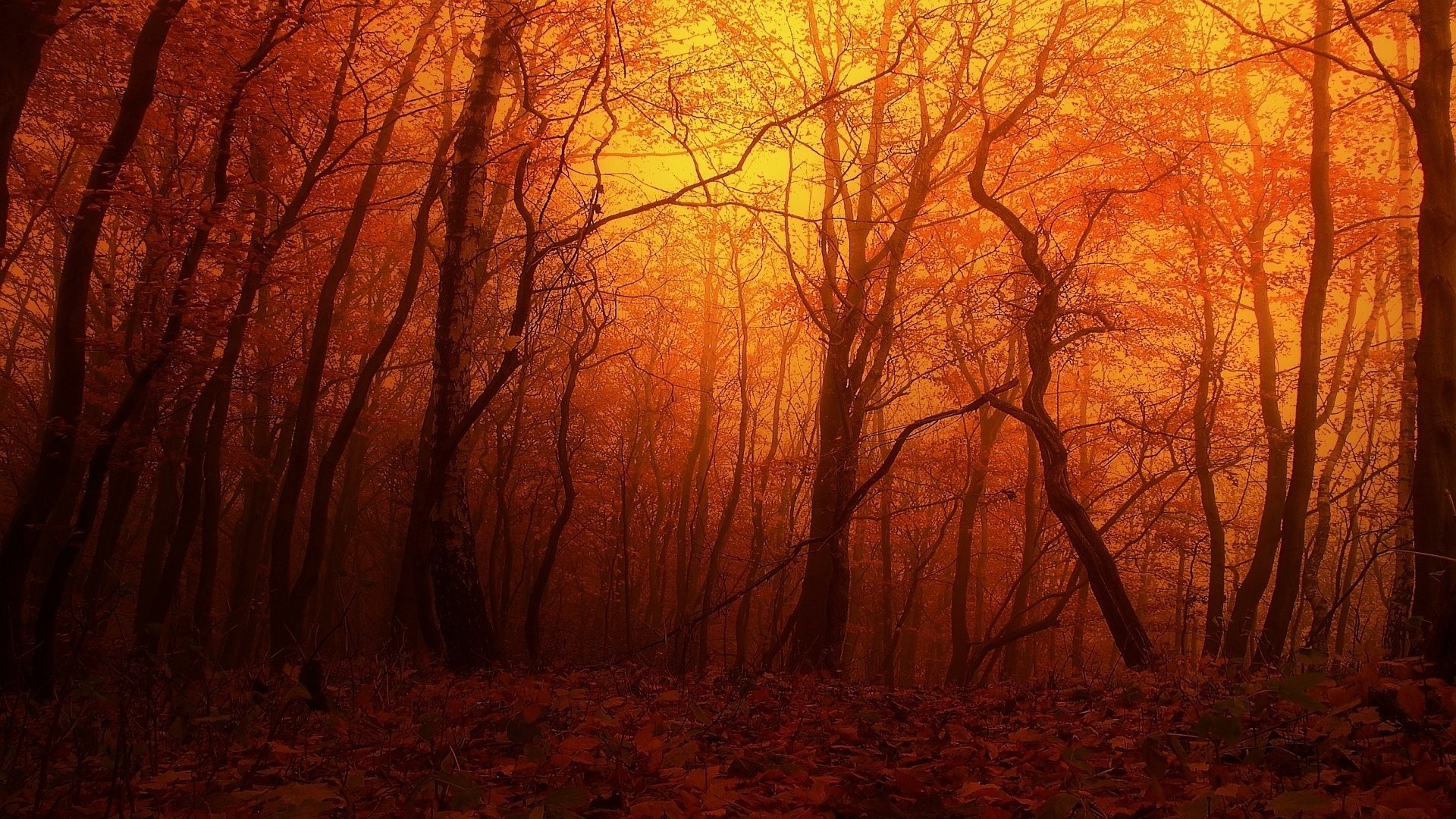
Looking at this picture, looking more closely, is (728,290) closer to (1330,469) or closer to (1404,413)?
(1330,469)

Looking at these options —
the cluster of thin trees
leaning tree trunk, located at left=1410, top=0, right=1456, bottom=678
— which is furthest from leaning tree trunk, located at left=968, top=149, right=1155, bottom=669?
A: leaning tree trunk, located at left=1410, top=0, right=1456, bottom=678

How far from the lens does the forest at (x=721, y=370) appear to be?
313 cm

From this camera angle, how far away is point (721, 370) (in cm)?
2234

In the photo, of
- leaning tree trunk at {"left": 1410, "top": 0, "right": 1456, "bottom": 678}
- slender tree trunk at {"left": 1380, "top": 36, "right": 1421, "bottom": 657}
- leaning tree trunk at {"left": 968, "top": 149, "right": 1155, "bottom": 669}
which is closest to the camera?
leaning tree trunk at {"left": 1410, "top": 0, "right": 1456, "bottom": 678}

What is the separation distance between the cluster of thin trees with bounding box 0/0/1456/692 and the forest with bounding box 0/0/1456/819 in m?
0.09

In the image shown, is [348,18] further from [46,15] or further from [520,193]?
[46,15]

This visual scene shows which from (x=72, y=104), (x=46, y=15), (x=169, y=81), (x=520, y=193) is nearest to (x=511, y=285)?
(x=72, y=104)

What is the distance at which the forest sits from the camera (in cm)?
313

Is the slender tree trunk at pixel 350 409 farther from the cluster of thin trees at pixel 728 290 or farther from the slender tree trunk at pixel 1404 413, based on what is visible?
the slender tree trunk at pixel 1404 413

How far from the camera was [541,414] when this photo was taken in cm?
1905

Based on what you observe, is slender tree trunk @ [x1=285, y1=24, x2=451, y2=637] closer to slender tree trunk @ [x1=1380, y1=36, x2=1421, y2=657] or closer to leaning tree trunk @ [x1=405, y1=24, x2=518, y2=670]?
leaning tree trunk @ [x1=405, y1=24, x2=518, y2=670]

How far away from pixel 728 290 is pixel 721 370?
2315 mm

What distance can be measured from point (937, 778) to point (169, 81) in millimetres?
9375

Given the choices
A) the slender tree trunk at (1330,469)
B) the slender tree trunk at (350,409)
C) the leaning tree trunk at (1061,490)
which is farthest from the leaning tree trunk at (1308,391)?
the slender tree trunk at (350,409)
